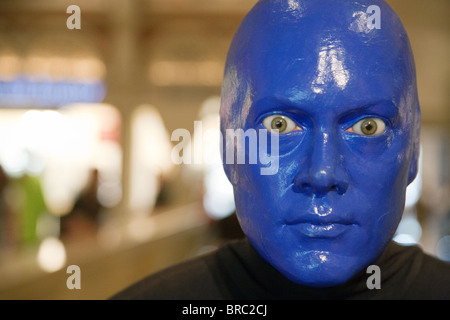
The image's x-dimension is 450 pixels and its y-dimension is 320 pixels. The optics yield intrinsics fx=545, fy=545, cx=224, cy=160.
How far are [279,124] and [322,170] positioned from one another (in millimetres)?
152

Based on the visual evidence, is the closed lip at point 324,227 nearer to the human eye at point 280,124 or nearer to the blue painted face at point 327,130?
the blue painted face at point 327,130

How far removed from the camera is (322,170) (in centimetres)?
104

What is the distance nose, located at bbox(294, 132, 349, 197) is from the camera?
1039 mm

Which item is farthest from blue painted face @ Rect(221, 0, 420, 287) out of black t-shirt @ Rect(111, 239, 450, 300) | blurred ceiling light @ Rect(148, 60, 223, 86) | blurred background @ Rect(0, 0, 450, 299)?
blurred ceiling light @ Rect(148, 60, 223, 86)

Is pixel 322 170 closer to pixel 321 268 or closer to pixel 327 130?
pixel 327 130

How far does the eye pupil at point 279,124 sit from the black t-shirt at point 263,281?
330 mm

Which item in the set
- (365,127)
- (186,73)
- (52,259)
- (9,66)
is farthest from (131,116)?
(365,127)

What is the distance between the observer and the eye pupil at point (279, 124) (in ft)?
3.70

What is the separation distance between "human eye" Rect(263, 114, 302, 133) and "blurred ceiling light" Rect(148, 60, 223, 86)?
20.6 feet

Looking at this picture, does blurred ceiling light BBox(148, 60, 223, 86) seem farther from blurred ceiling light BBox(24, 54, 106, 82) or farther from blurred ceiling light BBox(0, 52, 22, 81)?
blurred ceiling light BBox(0, 52, 22, 81)

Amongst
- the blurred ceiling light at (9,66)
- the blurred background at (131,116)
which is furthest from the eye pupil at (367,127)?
the blurred ceiling light at (9,66)

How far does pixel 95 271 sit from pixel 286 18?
8.64 feet

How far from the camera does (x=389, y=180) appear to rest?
1.12m
